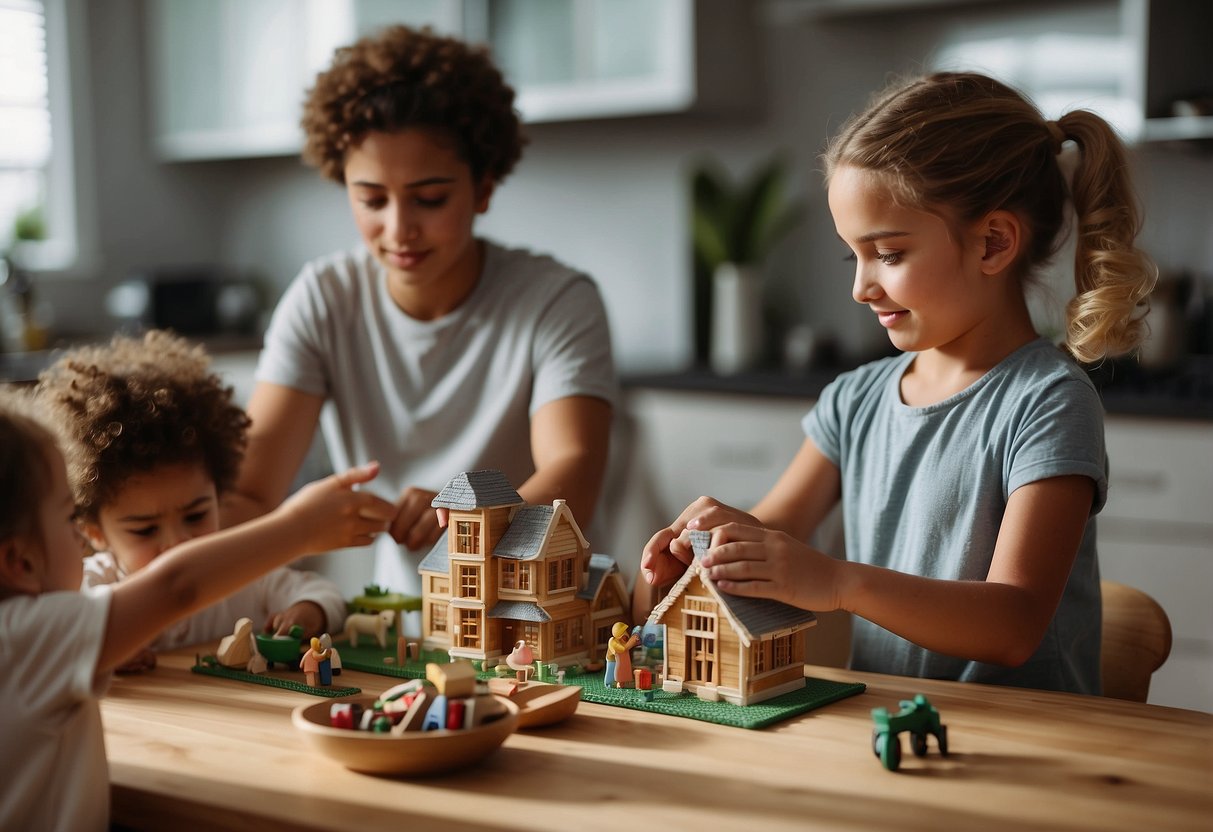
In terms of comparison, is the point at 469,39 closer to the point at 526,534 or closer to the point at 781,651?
the point at 526,534

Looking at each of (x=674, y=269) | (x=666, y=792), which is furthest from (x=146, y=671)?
(x=674, y=269)

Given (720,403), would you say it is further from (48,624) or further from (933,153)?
(48,624)

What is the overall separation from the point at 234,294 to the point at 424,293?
2668 mm

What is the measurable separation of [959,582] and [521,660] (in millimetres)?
426

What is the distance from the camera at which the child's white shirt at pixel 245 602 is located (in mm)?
1450

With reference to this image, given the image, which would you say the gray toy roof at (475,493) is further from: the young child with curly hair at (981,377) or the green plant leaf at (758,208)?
the green plant leaf at (758,208)

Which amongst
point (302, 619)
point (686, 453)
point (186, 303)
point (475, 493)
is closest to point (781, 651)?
point (475, 493)

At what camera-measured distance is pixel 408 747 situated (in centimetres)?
95

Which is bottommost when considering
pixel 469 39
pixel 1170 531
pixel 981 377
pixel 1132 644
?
pixel 1170 531

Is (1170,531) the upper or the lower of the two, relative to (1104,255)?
lower

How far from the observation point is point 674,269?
3885 mm

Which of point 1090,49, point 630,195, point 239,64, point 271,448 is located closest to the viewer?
point 271,448

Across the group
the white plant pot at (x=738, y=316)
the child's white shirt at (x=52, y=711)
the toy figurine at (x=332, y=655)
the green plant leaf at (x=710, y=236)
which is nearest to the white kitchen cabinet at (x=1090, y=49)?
the green plant leaf at (x=710, y=236)

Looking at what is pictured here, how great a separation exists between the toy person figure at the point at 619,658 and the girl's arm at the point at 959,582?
0.13m
